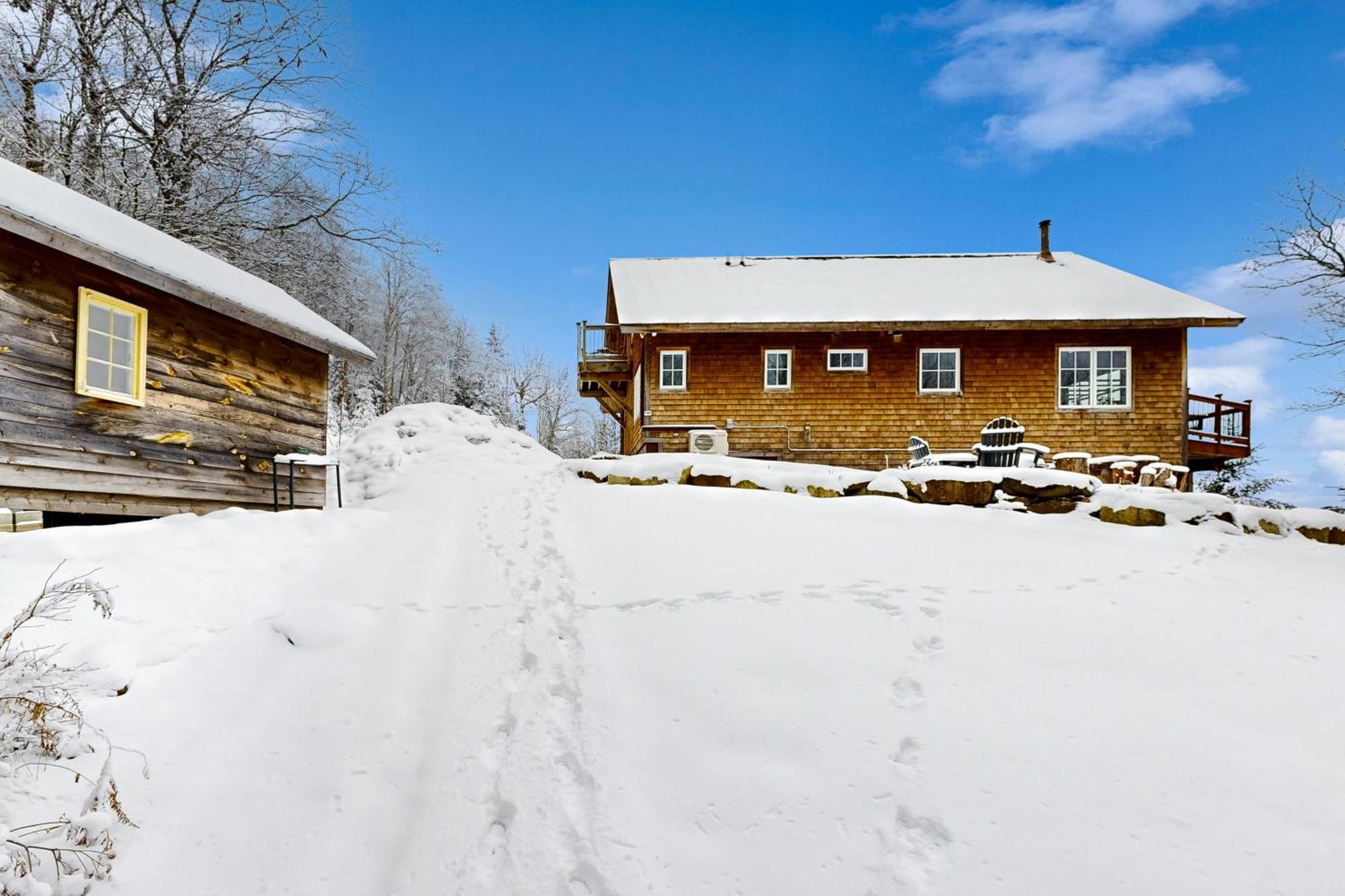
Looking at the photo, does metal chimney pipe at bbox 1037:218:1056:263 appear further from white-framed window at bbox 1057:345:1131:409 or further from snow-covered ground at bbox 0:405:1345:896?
snow-covered ground at bbox 0:405:1345:896

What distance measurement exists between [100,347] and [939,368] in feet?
48.0

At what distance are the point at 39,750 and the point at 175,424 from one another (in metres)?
5.72

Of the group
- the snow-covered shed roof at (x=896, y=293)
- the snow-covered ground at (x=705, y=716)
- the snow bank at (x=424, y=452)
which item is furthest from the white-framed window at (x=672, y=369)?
the snow-covered ground at (x=705, y=716)

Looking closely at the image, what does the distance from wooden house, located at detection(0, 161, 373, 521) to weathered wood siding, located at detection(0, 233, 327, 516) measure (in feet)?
0.05

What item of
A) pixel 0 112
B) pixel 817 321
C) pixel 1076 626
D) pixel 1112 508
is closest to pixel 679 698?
pixel 1076 626

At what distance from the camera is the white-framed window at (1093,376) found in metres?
14.8

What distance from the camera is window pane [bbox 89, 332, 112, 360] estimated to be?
647cm

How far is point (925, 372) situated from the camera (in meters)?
15.3

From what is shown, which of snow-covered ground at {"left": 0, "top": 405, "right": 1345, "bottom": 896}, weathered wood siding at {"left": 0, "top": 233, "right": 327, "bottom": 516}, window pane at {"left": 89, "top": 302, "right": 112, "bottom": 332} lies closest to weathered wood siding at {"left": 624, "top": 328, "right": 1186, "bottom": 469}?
weathered wood siding at {"left": 0, "top": 233, "right": 327, "bottom": 516}

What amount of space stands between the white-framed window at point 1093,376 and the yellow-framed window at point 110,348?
16.3 m

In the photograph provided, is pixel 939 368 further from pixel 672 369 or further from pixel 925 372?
pixel 672 369

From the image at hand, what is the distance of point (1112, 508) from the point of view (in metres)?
7.31

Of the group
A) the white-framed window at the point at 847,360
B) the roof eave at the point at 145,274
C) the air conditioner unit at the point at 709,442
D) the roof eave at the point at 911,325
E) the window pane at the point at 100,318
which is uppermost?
the roof eave at the point at 911,325

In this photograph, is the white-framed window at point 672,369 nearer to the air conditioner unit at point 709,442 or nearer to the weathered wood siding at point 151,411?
the air conditioner unit at point 709,442
